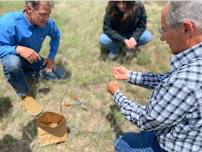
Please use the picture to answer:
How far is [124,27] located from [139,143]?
2.45 meters

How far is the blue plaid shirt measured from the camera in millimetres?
2119

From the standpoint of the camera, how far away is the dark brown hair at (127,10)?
482 cm

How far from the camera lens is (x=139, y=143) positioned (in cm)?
287

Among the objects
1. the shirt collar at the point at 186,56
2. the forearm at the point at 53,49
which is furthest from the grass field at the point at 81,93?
the shirt collar at the point at 186,56

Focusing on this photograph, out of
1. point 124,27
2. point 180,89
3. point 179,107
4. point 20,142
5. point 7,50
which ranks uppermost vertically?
point 180,89

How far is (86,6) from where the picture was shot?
6.71 m

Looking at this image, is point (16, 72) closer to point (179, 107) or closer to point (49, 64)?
point (49, 64)

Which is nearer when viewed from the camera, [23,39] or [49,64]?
[23,39]

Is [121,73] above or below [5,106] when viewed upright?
above

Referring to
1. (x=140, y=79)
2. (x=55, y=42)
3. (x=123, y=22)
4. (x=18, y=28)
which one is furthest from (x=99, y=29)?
(x=140, y=79)

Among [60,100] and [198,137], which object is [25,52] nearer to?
[60,100]

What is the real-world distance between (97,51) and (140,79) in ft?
7.51

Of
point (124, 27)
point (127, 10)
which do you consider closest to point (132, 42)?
point (124, 27)

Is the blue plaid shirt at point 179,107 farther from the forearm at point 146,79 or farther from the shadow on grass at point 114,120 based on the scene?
the shadow on grass at point 114,120
